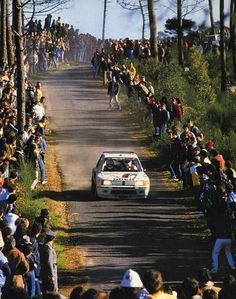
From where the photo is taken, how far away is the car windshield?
2678 centimetres

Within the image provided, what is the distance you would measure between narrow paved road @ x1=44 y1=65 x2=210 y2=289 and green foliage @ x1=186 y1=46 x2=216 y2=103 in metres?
6.20

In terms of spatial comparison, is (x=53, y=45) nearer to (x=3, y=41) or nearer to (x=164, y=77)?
(x=3, y=41)

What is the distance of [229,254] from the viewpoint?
18.8m

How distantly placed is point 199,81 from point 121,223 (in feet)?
77.4

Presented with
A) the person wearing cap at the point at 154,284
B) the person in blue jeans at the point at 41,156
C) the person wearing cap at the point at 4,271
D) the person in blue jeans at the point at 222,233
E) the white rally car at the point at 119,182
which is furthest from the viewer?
the person in blue jeans at the point at 41,156

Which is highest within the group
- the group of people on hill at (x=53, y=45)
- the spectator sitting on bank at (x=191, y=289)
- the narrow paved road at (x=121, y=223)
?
the group of people on hill at (x=53, y=45)

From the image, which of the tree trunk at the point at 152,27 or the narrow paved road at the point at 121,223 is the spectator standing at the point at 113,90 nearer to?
the narrow paved road at the point at 121,223

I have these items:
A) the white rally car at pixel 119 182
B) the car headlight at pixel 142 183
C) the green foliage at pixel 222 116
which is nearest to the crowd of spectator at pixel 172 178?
the car headlight at pixel 142 183

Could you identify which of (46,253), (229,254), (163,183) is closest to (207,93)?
(163,183)

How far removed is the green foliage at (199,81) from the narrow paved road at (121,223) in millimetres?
6196

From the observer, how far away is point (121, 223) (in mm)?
23266

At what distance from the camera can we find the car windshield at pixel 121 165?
26.8 m

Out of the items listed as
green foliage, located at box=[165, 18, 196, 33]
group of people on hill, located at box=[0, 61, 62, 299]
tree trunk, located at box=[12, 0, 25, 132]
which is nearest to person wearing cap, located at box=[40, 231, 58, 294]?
group of people on hill, located at box=[0, 61, 62, 299]

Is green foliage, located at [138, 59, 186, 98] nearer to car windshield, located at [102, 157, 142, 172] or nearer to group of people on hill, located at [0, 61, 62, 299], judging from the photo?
car windshield, located at [102, 157, 142, 172]
